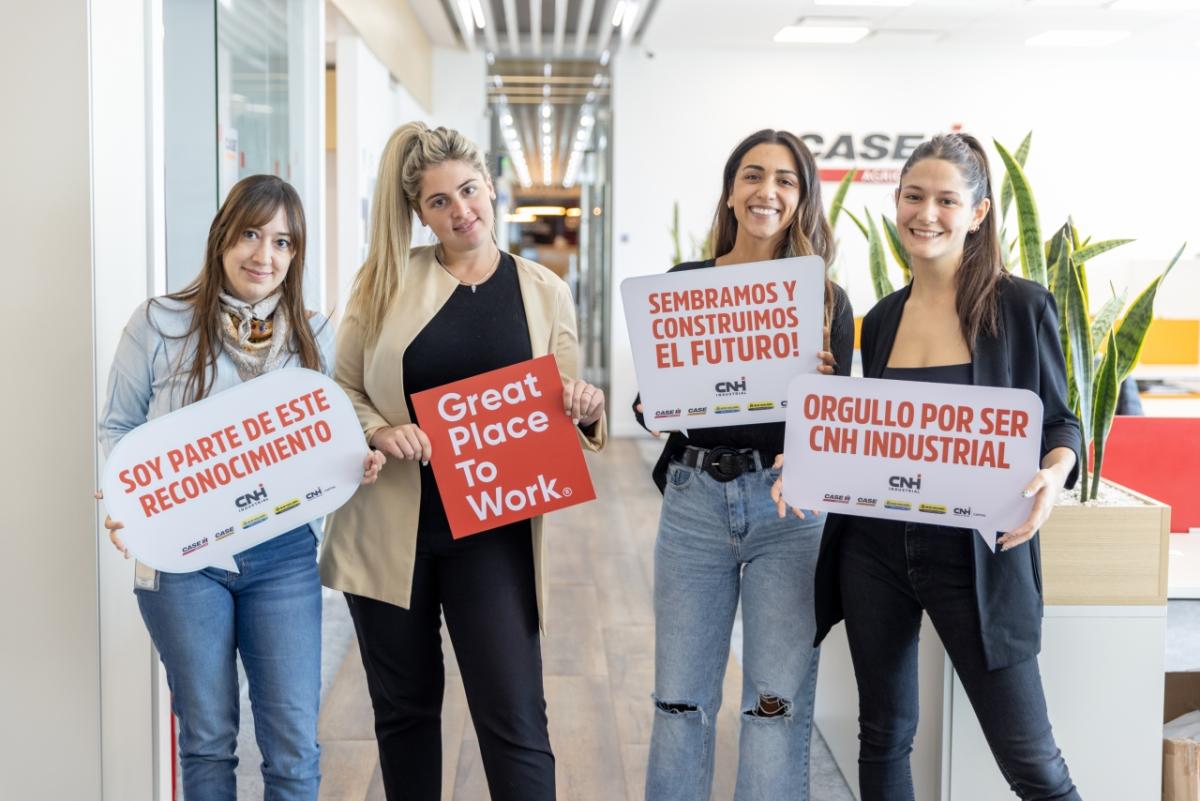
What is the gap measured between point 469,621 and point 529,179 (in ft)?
83.7

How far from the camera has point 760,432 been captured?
1.94 metres

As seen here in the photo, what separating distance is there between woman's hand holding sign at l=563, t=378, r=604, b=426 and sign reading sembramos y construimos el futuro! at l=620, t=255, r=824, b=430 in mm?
85

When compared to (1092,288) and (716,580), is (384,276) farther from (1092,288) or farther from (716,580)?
(1092,288)

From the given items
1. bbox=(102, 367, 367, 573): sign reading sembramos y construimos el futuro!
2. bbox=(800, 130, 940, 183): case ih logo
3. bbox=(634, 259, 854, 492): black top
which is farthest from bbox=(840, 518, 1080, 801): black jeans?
bbox=(800, 130, 940, 183): case ih logo

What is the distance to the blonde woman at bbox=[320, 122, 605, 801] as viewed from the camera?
72.8 inches

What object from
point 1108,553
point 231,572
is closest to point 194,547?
point 231,572

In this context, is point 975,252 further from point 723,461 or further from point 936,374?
point 723,461

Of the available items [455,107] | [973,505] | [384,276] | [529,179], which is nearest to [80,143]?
[384,276]

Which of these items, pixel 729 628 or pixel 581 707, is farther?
pixel 581 707

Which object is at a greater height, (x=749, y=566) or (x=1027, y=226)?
(x=1027, y=226)

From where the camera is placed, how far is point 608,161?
31.6 ft

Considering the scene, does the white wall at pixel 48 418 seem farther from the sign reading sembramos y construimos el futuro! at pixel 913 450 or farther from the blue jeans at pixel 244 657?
the sign reading sembramos y construimos el futuro! at pixel 913 450

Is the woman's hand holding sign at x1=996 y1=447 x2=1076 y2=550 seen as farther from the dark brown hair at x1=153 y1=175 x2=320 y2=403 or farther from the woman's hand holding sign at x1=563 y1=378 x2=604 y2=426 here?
the dark brown hair at x1=153 y1=175 x2=320 y2=403

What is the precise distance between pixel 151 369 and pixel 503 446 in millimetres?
616
